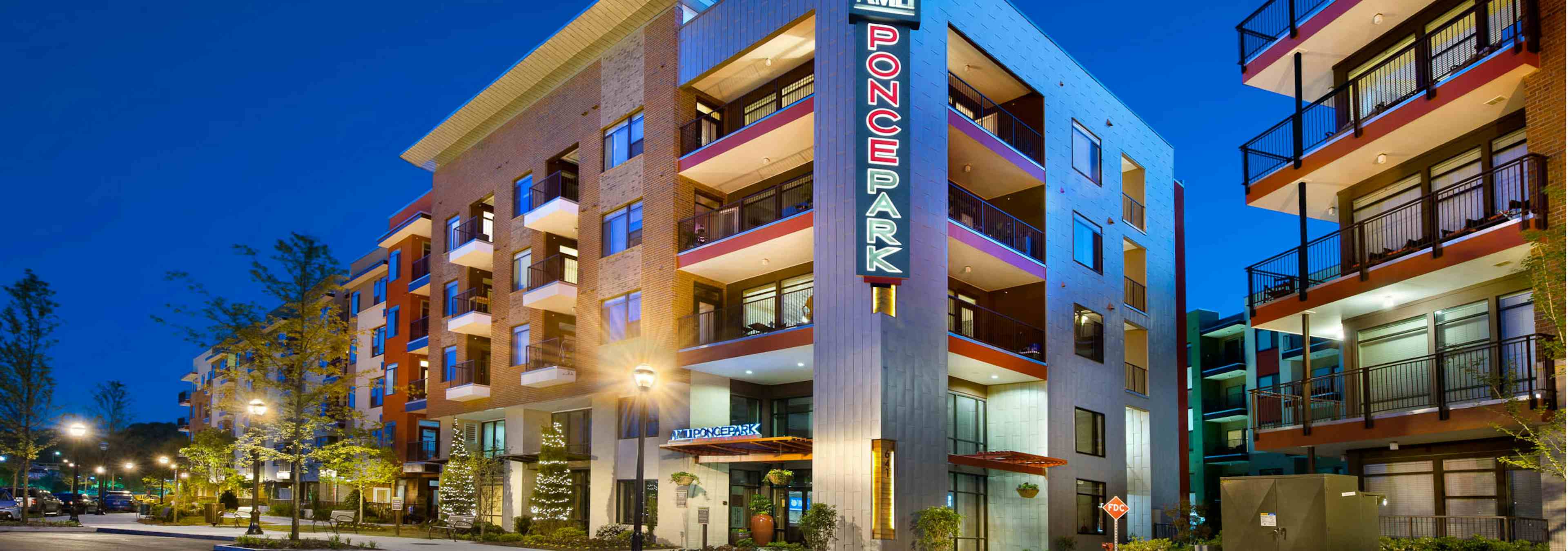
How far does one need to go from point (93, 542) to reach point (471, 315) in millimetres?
16502

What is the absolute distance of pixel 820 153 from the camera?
Answer: 96.9ft

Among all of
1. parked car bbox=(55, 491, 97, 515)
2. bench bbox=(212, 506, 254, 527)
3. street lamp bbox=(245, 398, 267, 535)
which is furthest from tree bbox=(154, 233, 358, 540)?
parked car bbox=(55, 491, 97, 515)

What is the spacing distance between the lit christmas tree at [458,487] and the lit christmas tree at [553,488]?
16.7 feet

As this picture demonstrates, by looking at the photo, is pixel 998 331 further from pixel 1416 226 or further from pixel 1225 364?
pixel 1225 364

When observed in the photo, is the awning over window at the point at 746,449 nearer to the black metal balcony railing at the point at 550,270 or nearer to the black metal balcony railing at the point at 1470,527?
the black metal balcony railing at the point at 550,270

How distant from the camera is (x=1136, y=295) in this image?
42.0 meters

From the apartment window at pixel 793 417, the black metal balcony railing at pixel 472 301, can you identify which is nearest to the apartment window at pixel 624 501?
the apartment window at pixel 793 417

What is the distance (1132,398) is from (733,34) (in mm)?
20289

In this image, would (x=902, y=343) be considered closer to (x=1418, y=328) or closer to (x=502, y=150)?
(x=1418, y=328)

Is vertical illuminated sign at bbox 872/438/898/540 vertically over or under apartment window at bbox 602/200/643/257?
under

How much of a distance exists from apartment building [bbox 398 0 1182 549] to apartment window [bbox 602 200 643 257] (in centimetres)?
14

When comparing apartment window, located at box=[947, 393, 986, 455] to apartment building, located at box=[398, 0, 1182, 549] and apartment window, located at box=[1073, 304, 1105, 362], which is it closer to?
apartment building, located at box=[398, 0, 1182, 549]

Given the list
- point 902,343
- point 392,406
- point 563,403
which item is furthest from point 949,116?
point 392,406

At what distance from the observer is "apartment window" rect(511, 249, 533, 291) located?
143ft
